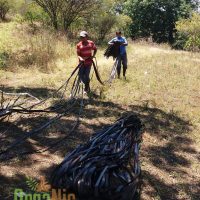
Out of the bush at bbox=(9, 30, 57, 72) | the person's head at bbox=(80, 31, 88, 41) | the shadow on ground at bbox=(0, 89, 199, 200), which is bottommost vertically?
the shadow on ground at bbox=(0, 89, 199, 200)

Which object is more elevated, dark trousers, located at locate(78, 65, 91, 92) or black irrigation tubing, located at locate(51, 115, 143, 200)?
dark trousers, located at locate(78, 65, 91, 92)

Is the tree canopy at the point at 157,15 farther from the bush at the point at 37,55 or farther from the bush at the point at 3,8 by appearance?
the bush at the point at 37,55

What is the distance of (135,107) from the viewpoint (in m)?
9.61

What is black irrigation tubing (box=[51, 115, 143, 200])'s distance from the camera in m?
4.36

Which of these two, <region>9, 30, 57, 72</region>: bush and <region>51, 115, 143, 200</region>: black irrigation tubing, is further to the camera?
<region>9, 30, 57, 72</region>: bush

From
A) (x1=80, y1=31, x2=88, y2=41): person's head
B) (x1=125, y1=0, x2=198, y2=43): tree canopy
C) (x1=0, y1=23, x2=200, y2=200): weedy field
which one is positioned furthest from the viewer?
(x1=125, y1=0, x2=198, y2=43): tree canopy

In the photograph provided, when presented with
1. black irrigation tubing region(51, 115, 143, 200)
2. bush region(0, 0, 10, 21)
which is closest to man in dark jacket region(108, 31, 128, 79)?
black irrigation tubing region(51, 115, 143, 200)

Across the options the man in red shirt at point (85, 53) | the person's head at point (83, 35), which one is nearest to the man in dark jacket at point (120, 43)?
the man in red shirt at point (85, 53)

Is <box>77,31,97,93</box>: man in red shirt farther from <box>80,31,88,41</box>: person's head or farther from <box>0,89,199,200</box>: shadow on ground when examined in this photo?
<box>0,89,199,200</box>: shadow on ground

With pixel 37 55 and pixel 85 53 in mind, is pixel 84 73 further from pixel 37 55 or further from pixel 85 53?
pixel 37 55

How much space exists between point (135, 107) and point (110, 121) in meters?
1.50

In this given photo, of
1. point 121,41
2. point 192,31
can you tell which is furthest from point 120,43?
point 192,31

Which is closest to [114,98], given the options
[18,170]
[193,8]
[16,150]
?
[16,150]

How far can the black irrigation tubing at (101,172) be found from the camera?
436 centimetres
